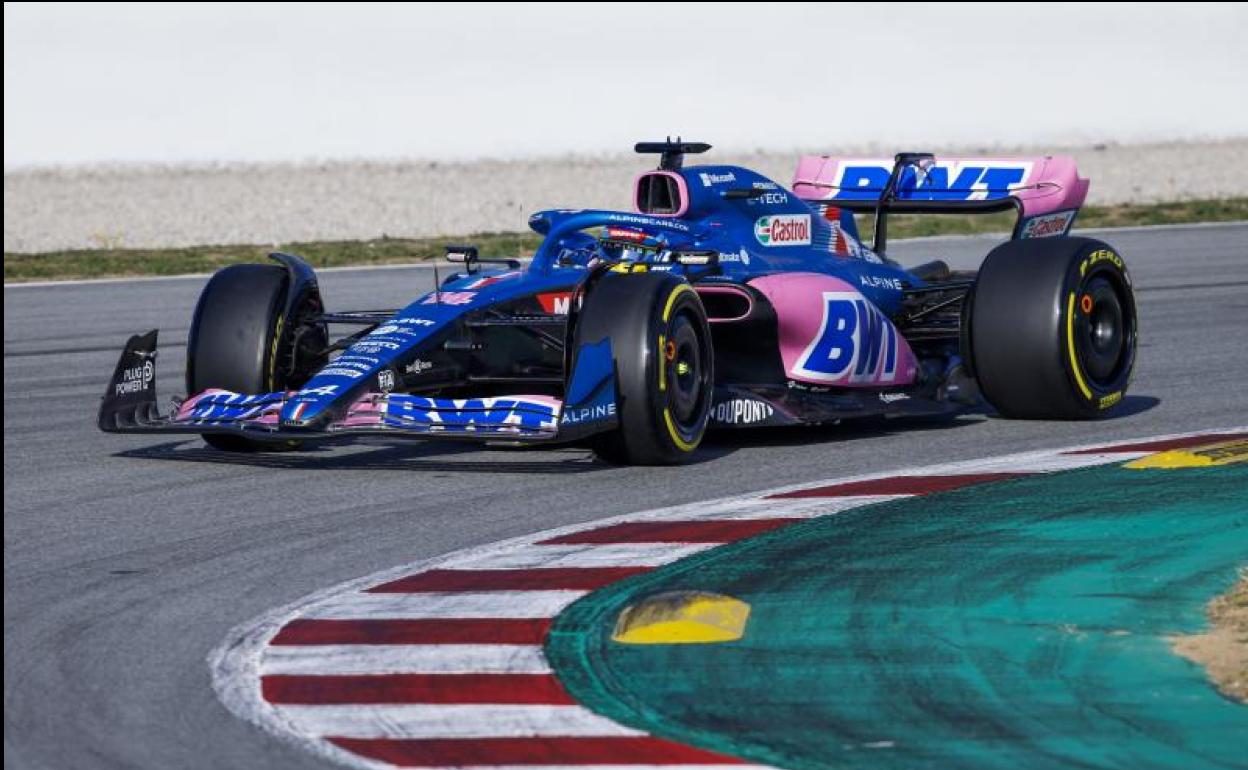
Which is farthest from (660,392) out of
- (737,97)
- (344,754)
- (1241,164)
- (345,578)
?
(737,97)

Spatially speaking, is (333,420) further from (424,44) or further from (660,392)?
(424,44)

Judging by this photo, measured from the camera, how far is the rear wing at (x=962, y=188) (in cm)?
1273

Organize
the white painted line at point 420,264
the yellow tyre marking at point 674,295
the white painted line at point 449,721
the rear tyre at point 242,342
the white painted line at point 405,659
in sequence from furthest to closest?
1. the white painted line at point 420,264
2. the rear tyre at point 242,342
3. the yellow tyre marking at point 674,295
4. the white painted line at point 405,659
5. the white painted line at point 449,721

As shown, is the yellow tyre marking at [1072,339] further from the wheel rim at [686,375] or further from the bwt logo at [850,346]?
the wheel rim at [686,375]

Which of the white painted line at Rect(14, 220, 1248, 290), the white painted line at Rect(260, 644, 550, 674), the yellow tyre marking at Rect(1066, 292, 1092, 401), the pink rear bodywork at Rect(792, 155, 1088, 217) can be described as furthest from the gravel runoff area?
the white painted line at Rect(260, 644, 550, 674)


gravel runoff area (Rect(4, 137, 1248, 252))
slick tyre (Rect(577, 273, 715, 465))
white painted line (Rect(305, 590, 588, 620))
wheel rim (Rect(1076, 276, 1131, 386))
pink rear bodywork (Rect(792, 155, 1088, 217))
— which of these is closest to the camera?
white painted line (Rect(305, 590, 588, 620))

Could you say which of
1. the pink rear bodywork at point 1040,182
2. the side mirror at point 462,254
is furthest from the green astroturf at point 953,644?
the pink rear bodywork at point 1040,182

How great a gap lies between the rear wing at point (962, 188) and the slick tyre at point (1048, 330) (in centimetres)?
135

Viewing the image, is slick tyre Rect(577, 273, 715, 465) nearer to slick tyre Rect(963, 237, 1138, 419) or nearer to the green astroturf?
the green astroturf

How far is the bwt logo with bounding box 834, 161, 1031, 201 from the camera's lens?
12.8 m

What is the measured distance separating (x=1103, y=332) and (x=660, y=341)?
288 cm

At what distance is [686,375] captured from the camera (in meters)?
9.96

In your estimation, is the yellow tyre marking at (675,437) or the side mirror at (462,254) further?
the side mirror at (462,254)

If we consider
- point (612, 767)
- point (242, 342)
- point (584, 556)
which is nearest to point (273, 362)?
point (242, 342)
